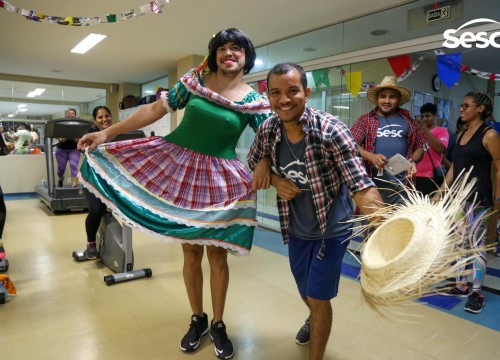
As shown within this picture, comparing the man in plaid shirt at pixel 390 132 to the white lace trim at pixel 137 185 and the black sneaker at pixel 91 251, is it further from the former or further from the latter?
the black sneaker at pixel 91 251

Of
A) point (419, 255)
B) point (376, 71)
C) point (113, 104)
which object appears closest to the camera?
point (419, 255)

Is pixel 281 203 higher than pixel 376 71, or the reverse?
pixel 376 71

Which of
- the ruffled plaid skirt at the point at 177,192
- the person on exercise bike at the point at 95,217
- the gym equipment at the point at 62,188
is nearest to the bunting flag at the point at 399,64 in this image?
the ruffled plaid skirt at the point at 177,192

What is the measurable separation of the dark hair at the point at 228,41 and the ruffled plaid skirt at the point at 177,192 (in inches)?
18.4

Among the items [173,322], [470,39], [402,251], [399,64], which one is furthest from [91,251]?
[470,39]

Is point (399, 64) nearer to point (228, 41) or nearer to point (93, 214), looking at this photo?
point (228, 41)

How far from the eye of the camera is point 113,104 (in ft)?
31.4

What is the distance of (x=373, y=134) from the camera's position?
103 inches

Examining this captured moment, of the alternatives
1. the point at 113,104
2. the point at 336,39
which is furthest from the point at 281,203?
the point at 113,104

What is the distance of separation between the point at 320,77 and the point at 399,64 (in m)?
1.01

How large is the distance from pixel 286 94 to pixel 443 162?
272cm

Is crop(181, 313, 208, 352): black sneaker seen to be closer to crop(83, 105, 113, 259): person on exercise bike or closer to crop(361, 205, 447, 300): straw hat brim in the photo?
crop(361, 205, 447, 300): straw hat brim

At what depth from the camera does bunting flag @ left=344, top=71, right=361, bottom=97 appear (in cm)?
400

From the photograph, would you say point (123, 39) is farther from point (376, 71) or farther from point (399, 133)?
point (399, 133)
